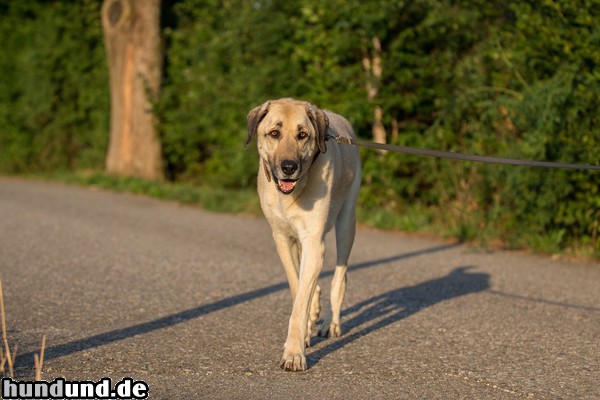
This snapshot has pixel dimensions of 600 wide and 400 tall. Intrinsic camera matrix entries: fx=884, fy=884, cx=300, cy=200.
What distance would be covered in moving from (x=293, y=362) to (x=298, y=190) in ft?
3.53

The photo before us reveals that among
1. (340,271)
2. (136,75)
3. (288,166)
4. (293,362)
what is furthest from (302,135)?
(136,75)

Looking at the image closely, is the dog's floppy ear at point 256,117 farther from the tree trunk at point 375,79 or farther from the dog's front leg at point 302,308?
the tree trunk at point 375,79

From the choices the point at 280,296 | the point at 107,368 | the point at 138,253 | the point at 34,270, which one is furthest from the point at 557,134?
the point at 107,368

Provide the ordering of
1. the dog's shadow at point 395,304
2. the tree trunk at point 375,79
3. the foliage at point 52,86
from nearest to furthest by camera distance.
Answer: the dog's shadow at point 395,304 → the tree trunk at point 375,79 → the foliage at point 52,86

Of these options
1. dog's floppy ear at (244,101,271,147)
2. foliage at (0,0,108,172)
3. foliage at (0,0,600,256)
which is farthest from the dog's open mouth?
foliage at (0,0,108,172)

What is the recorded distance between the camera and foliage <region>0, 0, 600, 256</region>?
938 cm

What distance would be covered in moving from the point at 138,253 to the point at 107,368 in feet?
15.4

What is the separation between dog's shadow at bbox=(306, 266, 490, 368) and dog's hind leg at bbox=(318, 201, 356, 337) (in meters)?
0.09

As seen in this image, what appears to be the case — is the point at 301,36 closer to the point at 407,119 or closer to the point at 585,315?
the point at 407,119

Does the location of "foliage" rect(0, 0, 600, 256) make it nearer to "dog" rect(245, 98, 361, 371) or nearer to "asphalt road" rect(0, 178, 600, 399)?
"asphalt road" rect(0, 178, 600, 399)

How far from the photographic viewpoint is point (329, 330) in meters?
Result: 5.99

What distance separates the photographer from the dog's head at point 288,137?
5211 mm

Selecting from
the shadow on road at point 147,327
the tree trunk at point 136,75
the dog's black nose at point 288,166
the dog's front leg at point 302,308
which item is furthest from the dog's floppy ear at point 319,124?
the tree trunk at point 136,75

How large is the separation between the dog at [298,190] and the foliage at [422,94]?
14.2 feet
